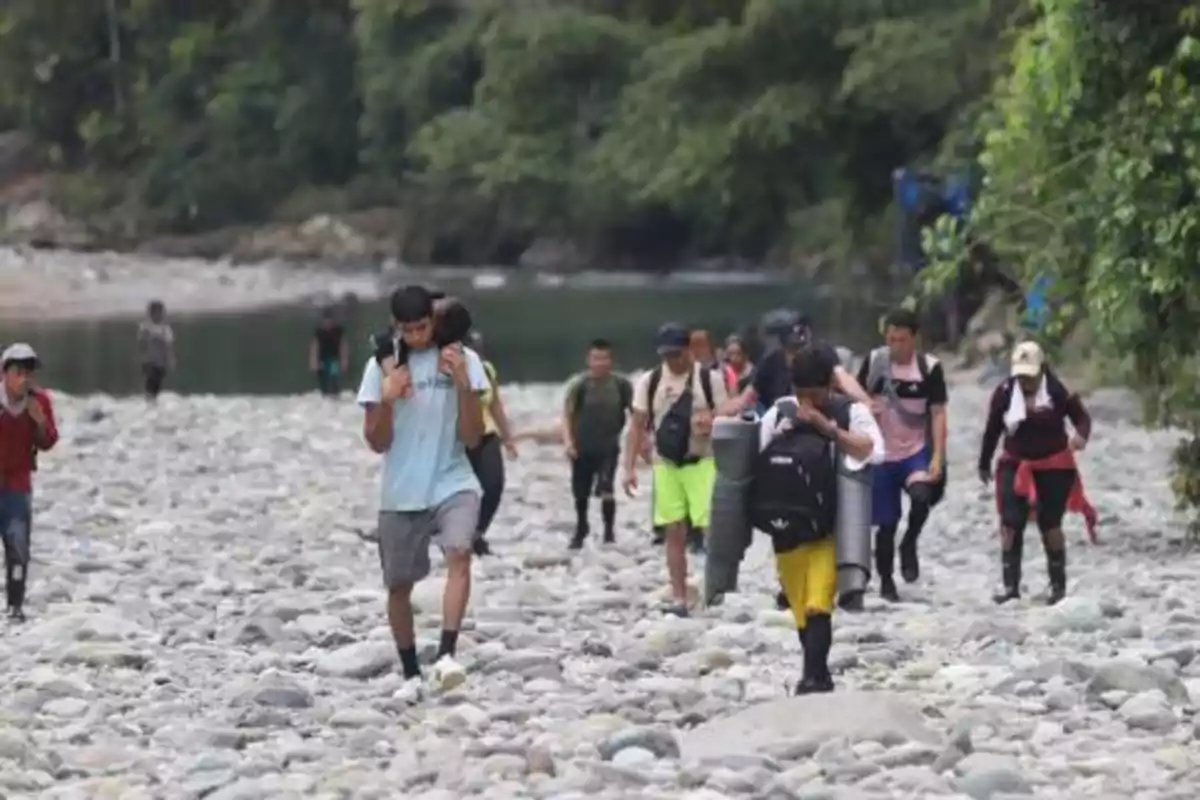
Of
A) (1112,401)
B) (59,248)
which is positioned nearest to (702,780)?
(1112,401)

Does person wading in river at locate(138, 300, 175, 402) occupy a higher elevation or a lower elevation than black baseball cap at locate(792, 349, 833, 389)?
lower

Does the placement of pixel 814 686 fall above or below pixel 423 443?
below

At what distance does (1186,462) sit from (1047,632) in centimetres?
467

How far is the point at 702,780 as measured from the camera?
27.3 ft

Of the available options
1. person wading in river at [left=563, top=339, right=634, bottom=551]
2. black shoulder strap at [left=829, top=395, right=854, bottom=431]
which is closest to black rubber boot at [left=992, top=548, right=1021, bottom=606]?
person wading in river at [left=563, top=339, right=634, bottom=551]

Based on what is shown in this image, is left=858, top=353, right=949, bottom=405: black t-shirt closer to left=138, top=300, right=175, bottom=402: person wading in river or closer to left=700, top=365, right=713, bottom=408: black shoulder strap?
left=700, top=365, right=713, bottom=408: black shoulder strap

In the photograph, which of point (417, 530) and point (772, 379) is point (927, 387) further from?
point (417, 530)

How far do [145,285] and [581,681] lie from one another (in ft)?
183

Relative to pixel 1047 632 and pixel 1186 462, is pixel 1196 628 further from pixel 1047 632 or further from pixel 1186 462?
pixel 1186 462

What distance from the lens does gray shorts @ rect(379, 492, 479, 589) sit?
33.2ft

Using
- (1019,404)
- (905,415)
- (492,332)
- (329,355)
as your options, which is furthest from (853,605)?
(492,332)

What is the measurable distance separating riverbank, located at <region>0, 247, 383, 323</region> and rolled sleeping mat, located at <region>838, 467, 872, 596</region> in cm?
4618

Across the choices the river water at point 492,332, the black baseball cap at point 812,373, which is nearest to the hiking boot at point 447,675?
the black baseball cap at point 812,373

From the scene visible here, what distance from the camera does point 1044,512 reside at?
12.9m
